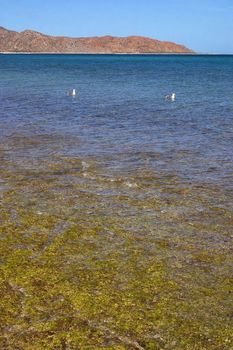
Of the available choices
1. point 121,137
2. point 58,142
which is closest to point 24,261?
point 58,142

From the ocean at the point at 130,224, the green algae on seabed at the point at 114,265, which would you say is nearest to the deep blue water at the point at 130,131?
the ocean at the point at 130,224

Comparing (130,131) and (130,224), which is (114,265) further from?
(130,131)

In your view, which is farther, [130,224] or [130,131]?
[130,131]

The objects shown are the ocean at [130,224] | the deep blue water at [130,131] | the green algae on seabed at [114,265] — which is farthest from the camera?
the deep blue water at [130,131]

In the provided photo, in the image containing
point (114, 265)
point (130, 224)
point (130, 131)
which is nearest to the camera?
point (114, 265)


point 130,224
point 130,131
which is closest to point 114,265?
point 130,224

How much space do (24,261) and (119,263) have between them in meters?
2.17

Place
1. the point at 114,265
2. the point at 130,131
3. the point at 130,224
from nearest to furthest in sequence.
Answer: the point at 114,265, the point at 130,224, the point at 130,131

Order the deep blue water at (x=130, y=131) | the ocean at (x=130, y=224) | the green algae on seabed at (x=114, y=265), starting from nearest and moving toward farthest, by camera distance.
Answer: the green algae on seabed at (x=114, y=265) < the ocean at (x=130, y=224) < the deep blue water at (x=130, y=131)

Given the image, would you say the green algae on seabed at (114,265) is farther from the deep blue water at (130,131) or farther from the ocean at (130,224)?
the deep blue water at (130,131)

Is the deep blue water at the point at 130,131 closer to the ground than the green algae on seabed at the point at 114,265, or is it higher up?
higher up

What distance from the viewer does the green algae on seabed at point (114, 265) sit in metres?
7.58

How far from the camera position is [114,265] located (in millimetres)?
9906

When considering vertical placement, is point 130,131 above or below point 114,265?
above
